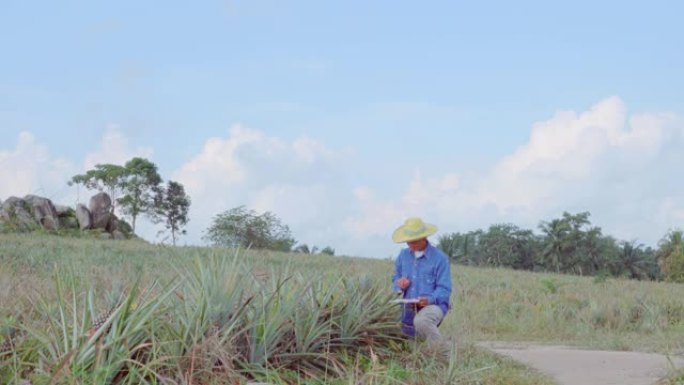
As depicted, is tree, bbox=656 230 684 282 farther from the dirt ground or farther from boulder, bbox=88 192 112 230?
the dirt ground

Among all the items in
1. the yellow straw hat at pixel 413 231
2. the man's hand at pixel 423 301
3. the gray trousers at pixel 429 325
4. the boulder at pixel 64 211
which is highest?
the boulder at pixel 64 211

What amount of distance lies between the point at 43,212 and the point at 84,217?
3148 millimetres

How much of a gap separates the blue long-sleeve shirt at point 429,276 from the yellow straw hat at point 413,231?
210mm

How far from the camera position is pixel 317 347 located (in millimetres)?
7930

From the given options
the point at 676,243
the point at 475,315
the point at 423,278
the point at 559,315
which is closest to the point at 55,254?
the point at 475,315

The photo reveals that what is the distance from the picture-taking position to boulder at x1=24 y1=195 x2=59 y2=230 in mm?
40469

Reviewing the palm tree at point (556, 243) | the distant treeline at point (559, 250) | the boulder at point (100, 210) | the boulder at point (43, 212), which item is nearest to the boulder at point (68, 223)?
the boulder at point (43, 212)

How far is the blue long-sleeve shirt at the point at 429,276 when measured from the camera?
9.19m

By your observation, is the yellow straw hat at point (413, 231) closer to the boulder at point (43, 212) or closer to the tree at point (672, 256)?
the boulder at point (43, 212)

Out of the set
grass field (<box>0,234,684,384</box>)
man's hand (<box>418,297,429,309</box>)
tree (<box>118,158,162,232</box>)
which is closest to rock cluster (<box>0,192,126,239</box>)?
tree (<box>118,158,162,232</box>)

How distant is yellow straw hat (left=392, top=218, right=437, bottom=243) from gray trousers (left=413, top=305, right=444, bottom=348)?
72 centimetres

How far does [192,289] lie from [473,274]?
2438 cm

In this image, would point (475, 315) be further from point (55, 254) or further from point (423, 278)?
point (55, 254)

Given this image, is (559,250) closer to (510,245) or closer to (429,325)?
(510,245)
